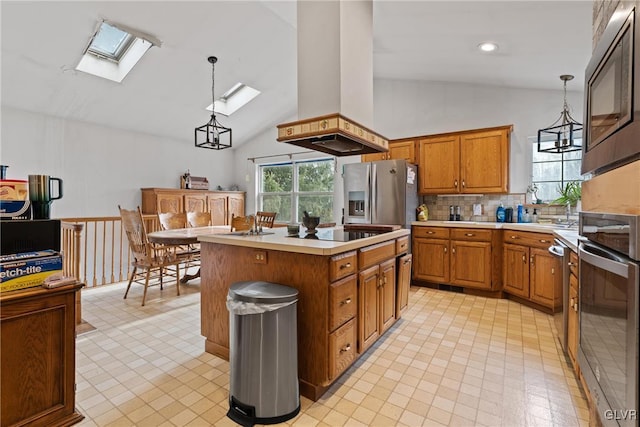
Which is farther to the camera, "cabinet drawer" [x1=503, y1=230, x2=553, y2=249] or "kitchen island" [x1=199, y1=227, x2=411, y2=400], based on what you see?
"cabinet drawer" [x1=503, y1=230, x2=553, y2=249]

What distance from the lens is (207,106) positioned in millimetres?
5176

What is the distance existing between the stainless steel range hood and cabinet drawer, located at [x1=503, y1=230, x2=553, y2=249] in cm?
194

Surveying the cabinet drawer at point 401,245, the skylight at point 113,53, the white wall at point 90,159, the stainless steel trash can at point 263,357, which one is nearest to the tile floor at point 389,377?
the stainless steel trash can at point 263,357

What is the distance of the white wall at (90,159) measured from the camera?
4.15 meters

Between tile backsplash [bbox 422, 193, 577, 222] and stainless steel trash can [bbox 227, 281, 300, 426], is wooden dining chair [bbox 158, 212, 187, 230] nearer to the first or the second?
stainless steel trash can [bbox 227, 281, 300, 426]

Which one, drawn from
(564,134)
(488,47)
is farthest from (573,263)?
(488,47)

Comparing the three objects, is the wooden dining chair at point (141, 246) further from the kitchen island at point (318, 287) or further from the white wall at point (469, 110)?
the white wall at point (469, 110)

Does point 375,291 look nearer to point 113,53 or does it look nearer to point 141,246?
point 141,246

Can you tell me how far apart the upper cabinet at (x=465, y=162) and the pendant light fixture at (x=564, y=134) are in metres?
0.46

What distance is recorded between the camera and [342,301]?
6.20 ft

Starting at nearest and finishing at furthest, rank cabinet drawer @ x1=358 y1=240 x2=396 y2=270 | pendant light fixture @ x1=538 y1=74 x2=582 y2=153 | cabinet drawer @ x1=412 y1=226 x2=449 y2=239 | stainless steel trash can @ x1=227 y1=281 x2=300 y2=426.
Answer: stainless steel trash can @ x1=227 y1=281 x2=300 y2=426, cabinet drawer @ x1=358 y1=240 x2=396 y2=270, pendant light fixture @ x1=538 y1=74 x2=582 y2=153, cabinet drawer @ x1=412 y1=226 x2=449 y2=239

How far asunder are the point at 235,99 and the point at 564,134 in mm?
4862

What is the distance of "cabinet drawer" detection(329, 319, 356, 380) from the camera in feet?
5.95

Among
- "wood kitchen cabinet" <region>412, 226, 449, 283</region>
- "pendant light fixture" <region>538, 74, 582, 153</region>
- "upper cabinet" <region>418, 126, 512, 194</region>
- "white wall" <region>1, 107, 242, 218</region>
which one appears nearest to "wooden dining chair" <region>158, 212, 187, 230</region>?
"white wall" <region>1, 107, 242, 218</region>
